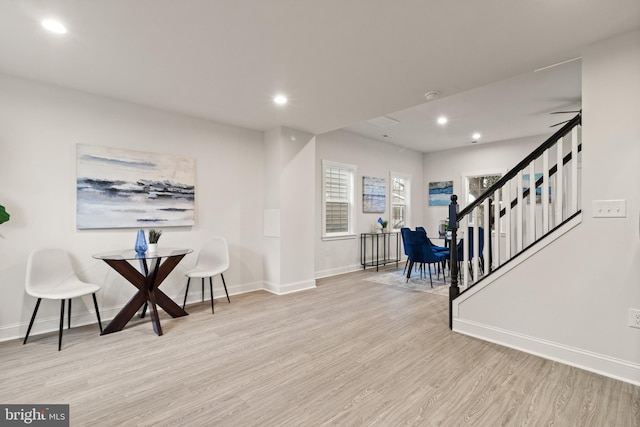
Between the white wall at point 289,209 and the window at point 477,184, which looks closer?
the white wall at point 289,209

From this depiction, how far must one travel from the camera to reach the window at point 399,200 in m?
7.21

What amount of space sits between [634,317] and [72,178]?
5087mm

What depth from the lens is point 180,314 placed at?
11.5 feet

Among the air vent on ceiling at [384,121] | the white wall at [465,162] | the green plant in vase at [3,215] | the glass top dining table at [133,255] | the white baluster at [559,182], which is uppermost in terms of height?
the air vent on ceiling at [384,121]

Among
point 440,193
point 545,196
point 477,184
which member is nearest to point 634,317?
point 545,196

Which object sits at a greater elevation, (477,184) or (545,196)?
(477,184)

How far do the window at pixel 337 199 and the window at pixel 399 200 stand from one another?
1.43 meters

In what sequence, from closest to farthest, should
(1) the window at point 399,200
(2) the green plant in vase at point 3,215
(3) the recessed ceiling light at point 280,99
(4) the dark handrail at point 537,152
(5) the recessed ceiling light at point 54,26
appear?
(5) the recessed ceiling light at point 54,26, (4) the dark handrail at point 537,152, (2) the green plant in vase at point 3,215, (3) the recessed ceiling light at point 280,99, (1) the window at point 399,200

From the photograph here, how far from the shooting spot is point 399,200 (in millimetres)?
7457

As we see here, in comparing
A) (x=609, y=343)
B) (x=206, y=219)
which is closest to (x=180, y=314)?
(x=206, y=219)

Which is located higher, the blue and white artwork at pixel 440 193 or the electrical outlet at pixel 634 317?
the blue and white artwork at pixel 440 193

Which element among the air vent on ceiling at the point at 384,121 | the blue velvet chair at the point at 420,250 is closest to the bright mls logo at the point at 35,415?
the blue velvet chair at the point at 420,250

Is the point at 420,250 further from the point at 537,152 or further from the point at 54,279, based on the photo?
the point at 54,279

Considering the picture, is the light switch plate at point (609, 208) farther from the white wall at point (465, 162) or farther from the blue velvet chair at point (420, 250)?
the white wall at point (465, 162)
